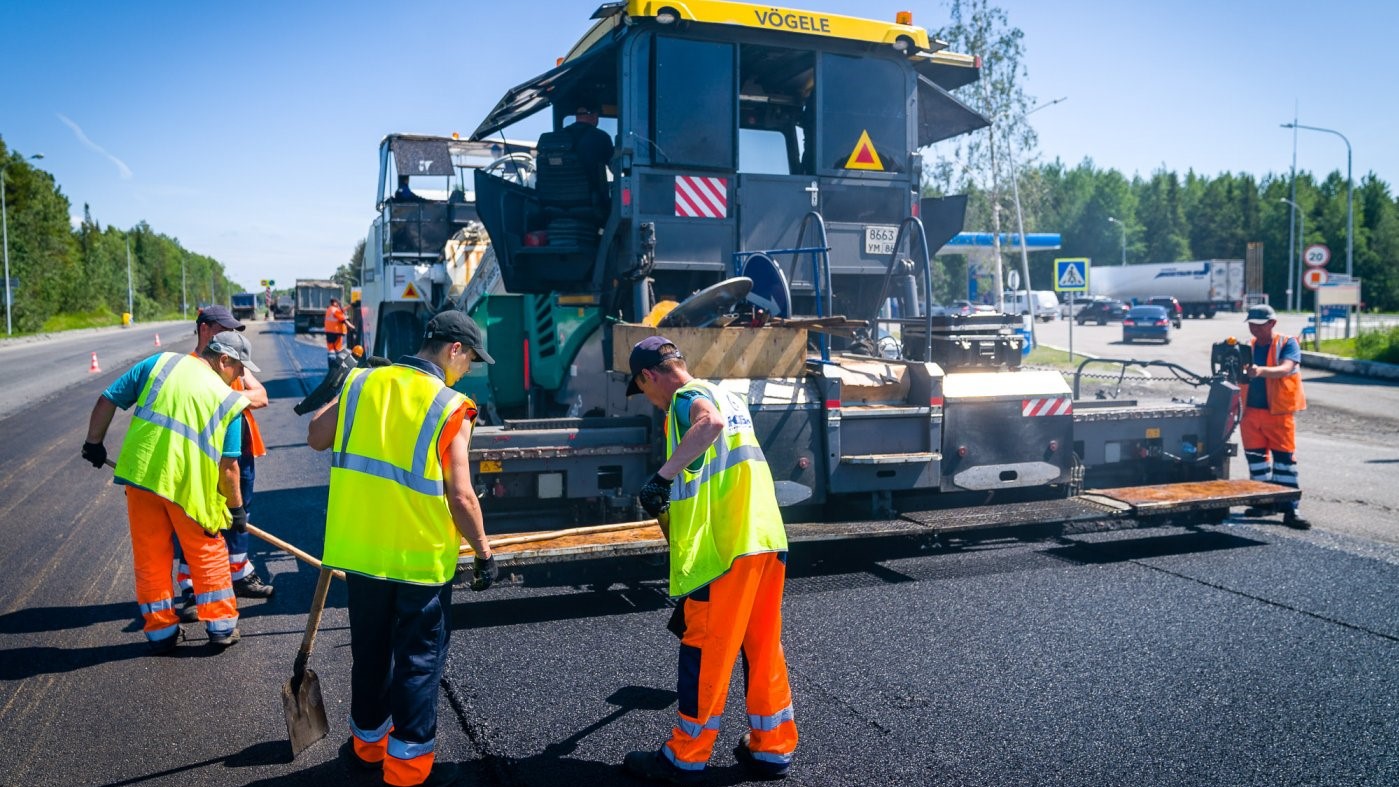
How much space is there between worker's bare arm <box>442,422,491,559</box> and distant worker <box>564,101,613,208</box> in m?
3.86

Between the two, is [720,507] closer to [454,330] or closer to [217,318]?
[454,330]

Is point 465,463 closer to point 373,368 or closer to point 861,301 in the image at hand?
point 373,368

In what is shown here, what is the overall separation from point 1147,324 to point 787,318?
106ft

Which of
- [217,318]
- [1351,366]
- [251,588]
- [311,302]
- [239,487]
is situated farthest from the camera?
[311,302]

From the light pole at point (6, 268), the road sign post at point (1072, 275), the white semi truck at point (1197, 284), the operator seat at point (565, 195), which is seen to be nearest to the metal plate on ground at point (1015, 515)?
the operator seat at point (565, 195)

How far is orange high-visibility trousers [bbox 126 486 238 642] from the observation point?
4.87 metres

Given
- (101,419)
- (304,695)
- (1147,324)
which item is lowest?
(304,695)

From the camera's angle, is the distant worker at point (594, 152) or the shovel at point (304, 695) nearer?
the shovel at point (304, 695)

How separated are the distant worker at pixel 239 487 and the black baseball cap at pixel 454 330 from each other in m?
2.22

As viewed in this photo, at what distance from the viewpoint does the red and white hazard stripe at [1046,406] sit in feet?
21.1

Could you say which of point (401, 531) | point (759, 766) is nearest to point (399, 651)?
point (401, 531)

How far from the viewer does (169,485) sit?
15.9 ft

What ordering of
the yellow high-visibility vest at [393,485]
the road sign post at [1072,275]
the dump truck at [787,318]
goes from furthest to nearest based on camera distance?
1. the road sign post at [1072,275]
2. the dump truck at [787,318]
3. the yellow high-visibility vest at [393,485]

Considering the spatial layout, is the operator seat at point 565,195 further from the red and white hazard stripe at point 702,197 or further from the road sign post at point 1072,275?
the road sign post at point 1072,275
